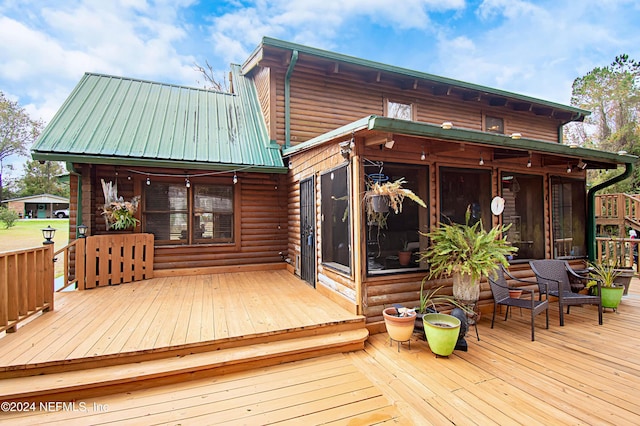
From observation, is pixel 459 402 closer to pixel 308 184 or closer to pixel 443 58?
pixel 308 184

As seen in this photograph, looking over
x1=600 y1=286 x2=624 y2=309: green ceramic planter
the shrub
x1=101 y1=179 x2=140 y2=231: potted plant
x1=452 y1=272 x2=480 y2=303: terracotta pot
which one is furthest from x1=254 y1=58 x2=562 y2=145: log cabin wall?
the shrub

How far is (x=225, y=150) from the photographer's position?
6.06 metres

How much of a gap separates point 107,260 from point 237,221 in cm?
245

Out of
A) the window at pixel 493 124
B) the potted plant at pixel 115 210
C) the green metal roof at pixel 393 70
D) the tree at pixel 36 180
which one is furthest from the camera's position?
the tree at pixel 36 180

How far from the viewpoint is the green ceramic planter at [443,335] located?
10.1 ft

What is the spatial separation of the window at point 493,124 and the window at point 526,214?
3.80m

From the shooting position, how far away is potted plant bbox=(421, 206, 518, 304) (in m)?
3.50

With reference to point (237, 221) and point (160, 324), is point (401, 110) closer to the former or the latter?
point (237, 221)

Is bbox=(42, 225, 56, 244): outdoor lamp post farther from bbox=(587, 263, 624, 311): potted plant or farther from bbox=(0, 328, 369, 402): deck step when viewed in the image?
bbox=(587, 263, 624, 311): potted plant

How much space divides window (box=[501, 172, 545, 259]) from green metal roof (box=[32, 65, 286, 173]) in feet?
14.7

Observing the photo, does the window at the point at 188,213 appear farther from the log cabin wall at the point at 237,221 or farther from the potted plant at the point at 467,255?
the potted plant at the point at 467,255

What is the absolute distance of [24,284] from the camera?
135 inches

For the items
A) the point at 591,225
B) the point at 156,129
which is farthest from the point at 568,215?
the point at 156,129

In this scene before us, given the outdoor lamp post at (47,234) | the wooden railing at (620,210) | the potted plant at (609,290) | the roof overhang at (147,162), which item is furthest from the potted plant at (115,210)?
the wooden railing at (620,210)
